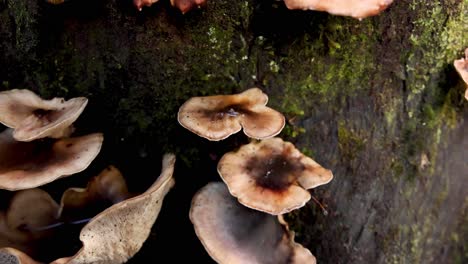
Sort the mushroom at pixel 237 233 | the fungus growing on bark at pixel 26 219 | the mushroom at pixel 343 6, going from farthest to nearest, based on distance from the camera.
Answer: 1. the fungus growing on bark at pixel 26 219
2. the mushroom at pixel 237 233
3. the mushroom at pixel 343 6

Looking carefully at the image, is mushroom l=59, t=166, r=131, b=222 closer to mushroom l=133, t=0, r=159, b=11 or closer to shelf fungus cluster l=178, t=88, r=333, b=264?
shelf fungus cluster l=178, t=88, r=333, b=264

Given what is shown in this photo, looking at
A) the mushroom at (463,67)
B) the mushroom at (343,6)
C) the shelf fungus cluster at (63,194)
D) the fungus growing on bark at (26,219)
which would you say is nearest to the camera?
the mushroom at (343,6)

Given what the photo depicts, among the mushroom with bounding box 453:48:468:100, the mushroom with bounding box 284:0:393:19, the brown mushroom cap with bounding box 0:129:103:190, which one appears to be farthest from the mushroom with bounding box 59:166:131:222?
the mushroom with bounding box 453:48:468:100

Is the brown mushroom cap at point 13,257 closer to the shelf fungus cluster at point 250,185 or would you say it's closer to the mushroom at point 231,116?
the shelf fungus cluster at point 250,185

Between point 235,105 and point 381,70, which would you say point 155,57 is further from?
point 381,70

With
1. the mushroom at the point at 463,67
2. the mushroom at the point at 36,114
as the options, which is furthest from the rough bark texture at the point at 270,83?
the mushroom at the point at 36,114
